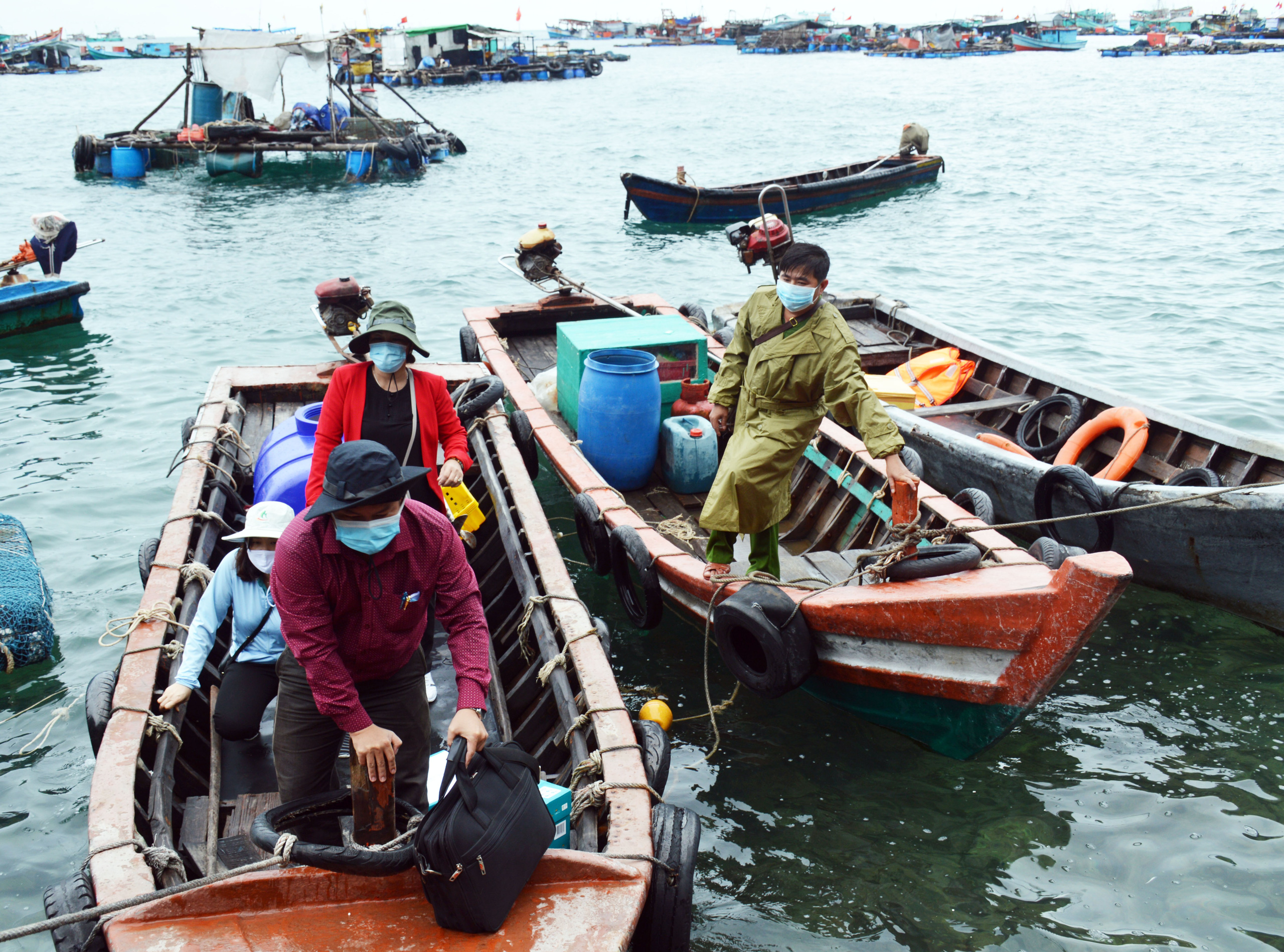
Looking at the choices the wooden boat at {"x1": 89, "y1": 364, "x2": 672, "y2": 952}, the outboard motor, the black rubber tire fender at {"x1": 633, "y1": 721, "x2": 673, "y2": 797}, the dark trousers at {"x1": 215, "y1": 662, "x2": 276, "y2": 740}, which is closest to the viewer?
the wooden boat at {"x1": 89, "y1": 364, "x2": 672, "y2": 952}

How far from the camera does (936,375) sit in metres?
9.95

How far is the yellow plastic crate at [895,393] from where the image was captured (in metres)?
9.21

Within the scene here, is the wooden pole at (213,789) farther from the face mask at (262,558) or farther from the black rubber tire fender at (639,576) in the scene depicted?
the black rubber tire fender at (639,576)

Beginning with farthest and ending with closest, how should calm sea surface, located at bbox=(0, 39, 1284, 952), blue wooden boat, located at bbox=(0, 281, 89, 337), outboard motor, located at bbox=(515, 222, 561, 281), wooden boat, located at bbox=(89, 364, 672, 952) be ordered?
blue wooden boat, located at bbox=(0, 281, 89, 337), outboard motor, located at bbox=(515, 222, 561, 281), calm sea surface, located at bbox=(0, 39, 1284, 952), wooden boat, located at bbox=(89, 364, 672, 952)

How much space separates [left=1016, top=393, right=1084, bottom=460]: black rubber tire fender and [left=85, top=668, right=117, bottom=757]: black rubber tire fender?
724 cm

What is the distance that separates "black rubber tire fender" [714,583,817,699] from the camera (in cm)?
504

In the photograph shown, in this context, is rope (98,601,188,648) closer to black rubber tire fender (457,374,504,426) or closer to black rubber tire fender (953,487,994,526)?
black rubber tire fender (457,374,504,426)

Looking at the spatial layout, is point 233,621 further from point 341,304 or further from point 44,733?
point 341,304

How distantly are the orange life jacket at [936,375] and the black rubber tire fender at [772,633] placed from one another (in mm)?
5040

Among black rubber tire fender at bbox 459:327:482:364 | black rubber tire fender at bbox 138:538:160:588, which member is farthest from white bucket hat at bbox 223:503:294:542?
black rubber tire fender at bbox 459:327:482:364

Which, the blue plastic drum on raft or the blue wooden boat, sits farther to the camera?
the blue wooden boat

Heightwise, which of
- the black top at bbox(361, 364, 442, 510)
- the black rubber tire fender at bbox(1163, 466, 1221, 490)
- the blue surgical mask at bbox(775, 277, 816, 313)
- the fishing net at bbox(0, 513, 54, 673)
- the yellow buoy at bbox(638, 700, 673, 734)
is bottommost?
the fishing net at bbox(0, 513, 54, 673)

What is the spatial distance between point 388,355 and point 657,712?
8.06 feet

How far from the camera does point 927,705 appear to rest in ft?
16.4
